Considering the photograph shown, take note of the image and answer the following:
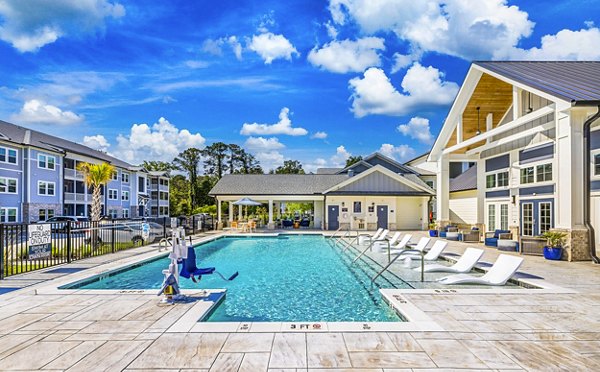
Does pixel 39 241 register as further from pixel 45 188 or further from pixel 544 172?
pixel 45 188

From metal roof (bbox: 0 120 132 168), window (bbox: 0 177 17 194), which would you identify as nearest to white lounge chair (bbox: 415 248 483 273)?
window (bbox: 0 177 17 194)

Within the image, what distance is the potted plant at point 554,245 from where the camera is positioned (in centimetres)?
1217

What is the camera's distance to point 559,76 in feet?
47.3

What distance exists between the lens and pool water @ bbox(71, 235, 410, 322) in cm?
706

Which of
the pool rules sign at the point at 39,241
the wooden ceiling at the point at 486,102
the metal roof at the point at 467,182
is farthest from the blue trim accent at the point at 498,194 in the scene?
the pool rules sign at the point at 39,241

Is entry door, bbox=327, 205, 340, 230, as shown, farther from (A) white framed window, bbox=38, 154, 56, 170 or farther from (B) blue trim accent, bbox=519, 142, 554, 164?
(A) white framed window, bbox=38, 154, 56, 170

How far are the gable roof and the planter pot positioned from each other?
17.1m

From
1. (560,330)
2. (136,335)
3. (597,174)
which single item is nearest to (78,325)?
(136,335)

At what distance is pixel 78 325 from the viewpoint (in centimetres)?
553

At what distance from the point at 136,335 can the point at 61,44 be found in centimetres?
1684

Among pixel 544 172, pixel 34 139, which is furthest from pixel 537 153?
pixel 34 139

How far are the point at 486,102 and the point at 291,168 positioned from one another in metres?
48.4

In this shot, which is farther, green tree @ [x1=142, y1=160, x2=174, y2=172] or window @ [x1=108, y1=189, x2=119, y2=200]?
green tree @ [x1=142, y1=160, x2=174, y2=172]

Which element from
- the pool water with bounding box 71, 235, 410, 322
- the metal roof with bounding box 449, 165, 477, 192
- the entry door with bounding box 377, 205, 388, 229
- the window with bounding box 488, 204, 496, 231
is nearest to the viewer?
the pool water with bounding box 71, 235, 410, 322
